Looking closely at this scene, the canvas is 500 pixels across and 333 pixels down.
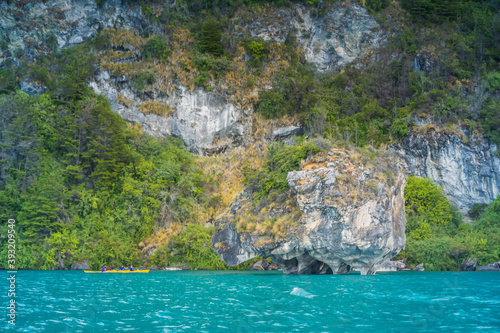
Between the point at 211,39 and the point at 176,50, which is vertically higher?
the point at 211,39

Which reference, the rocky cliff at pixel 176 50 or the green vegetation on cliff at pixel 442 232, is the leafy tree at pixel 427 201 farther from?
the rocky cliff at pixel 176 50

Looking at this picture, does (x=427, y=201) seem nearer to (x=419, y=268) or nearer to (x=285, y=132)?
(x=419, y=268)

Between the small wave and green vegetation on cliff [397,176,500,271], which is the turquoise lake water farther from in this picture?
green vegetation on cliff [397,176,500,271]

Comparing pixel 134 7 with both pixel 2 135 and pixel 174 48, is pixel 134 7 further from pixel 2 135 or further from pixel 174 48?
pixel 2 135

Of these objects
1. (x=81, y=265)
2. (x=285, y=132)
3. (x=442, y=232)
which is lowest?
(x=81, y=265)

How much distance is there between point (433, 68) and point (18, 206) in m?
52.9

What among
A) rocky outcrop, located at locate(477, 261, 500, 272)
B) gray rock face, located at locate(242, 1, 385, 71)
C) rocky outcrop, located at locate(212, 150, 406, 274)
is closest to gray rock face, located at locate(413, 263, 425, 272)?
rocky outcrop, located at locate(477, 261, 500, 272)

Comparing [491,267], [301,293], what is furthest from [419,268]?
[301,293]

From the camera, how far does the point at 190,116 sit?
59.0 meters

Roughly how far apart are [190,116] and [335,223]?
34.0 metres

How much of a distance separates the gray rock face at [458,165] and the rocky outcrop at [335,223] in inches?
776

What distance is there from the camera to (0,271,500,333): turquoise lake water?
39.8ft

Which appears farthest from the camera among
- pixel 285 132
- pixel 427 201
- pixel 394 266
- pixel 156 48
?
pixel 156 48

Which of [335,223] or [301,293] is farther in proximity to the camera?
[335,223]
